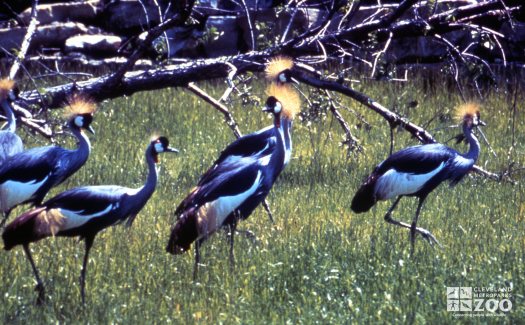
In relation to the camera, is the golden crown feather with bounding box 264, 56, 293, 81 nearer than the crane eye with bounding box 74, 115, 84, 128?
No

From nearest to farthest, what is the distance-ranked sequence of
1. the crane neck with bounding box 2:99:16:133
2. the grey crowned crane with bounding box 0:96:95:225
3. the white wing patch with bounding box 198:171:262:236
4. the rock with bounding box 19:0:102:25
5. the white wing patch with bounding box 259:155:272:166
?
the white wing patch with bounding box 198:171:262:236
the white wing patch with bounding box 259:155:272:166
the grey crowned crane with bounding box 0:96:95:225
the crane neck with bounding box 2:99:16:133
the rock with bounding box 19:0:102:25

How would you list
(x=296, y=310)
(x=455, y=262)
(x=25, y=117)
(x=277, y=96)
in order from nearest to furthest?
1. (x=296, y=310)
2. (x=455, y=262)
3. (x=277, y=96)
4. (x=25, y=117)

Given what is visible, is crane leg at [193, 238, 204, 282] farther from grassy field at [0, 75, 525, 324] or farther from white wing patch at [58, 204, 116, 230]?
white wing patch at [58, 204, 116, 230]

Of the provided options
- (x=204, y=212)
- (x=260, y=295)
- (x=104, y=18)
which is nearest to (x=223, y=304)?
(x=260, y=295)

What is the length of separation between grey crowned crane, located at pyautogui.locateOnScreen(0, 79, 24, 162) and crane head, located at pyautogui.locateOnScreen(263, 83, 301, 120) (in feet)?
6.56

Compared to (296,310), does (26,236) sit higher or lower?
higher

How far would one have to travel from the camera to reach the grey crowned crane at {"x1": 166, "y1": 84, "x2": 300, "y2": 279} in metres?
5.96

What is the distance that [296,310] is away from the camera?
5.37 m

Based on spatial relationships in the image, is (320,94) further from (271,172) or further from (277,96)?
(271,172)

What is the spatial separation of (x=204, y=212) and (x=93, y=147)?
3936 millimetres

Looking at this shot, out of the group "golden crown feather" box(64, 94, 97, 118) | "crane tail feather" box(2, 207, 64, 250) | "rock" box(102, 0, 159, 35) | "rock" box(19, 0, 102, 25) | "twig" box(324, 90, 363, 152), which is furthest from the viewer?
"rock" box(19, 0, 102, 25)

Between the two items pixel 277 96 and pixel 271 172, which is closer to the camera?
pixel 271 172

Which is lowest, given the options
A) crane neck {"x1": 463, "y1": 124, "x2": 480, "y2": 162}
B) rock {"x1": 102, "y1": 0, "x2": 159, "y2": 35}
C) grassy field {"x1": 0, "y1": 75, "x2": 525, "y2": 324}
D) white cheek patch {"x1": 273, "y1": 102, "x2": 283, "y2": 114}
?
grassy field {"x1": 0, "y1": 75, "x2": 525, "y2": 324}

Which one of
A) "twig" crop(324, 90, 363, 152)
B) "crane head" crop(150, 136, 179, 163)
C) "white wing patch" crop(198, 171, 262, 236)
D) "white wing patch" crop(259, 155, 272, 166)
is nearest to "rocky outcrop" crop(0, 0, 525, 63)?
"twig" crop(324, 90, 363, 152)
